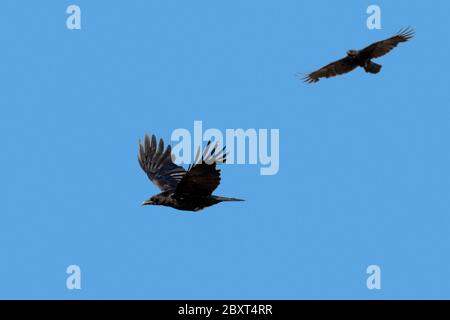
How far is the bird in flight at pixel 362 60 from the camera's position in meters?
19.2

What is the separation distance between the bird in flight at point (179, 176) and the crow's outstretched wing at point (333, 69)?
3.99 metres

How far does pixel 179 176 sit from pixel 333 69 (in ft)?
14.0

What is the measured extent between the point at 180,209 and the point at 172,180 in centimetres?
115

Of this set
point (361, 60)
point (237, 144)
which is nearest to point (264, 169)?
point (237, 144)

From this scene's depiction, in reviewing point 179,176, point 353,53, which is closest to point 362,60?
point 353,53

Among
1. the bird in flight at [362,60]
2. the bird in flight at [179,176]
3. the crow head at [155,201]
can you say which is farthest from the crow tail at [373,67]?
the crow head at [155,201]

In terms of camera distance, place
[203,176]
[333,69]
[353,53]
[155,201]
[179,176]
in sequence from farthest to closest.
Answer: [333,69]
[353,53]
[179,176]
[155,201]
[203,176]

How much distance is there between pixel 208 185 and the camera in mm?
16109

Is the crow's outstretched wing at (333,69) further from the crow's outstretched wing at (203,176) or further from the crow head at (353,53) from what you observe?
the crow's outstretched wing at (203,176)

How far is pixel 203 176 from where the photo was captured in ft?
51.9

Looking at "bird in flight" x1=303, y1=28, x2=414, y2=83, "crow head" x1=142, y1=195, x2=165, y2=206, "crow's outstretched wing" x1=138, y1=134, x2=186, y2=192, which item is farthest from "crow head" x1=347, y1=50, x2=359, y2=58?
"crow head" x1=142, y1=195, x2=165, y2=206

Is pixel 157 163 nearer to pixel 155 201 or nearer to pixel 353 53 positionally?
pixel 155 201

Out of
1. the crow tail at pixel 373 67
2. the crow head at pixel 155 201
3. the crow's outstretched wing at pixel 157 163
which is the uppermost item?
the crow tail at pixel 373 67

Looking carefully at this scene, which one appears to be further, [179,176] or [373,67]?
[373,67]
